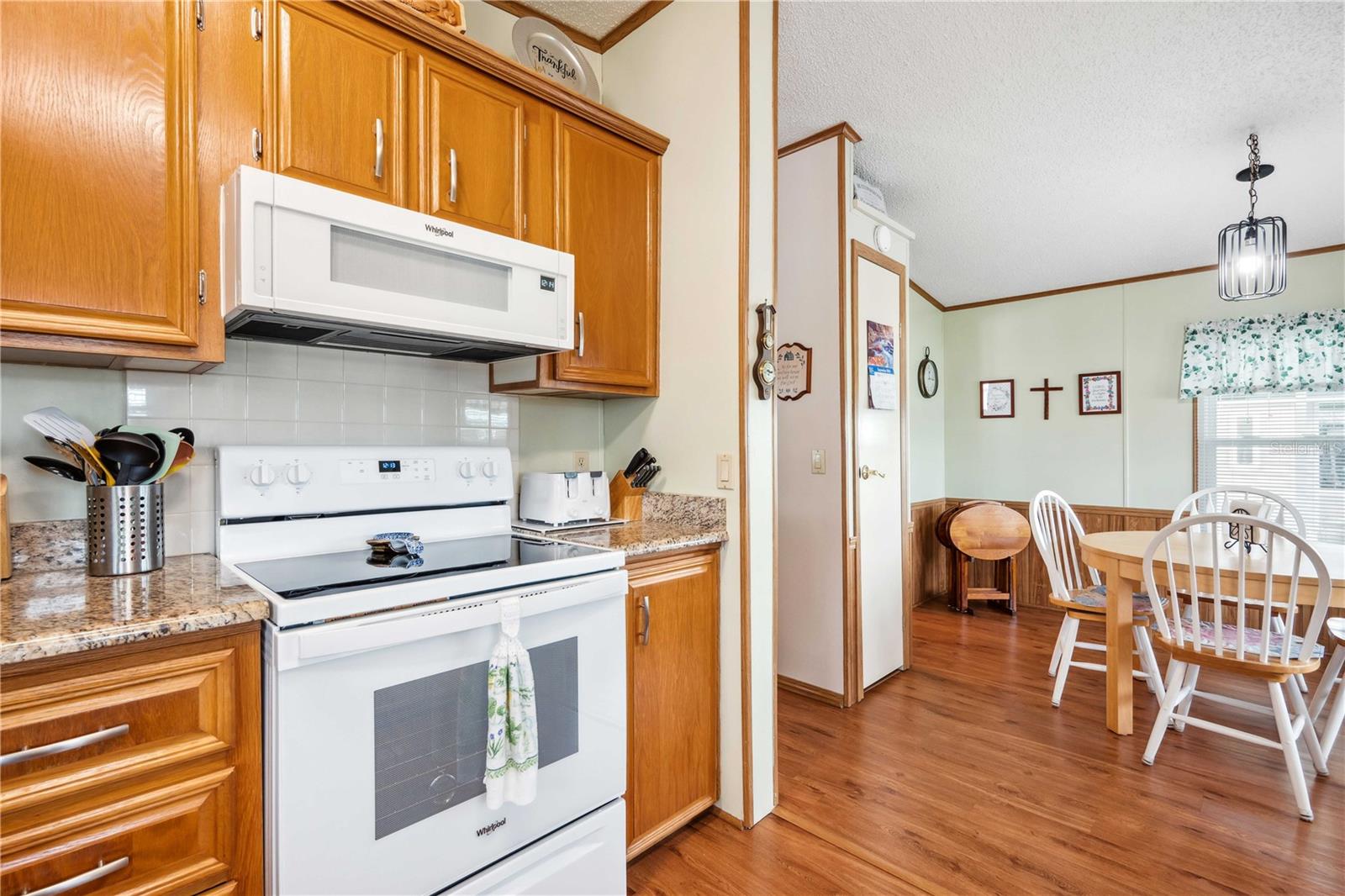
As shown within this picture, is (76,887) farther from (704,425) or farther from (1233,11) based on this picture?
(1233,11)

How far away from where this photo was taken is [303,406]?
1.75 metres

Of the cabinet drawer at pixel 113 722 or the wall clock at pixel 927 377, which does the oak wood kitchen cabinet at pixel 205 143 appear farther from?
the wall clock at pixel 927 377

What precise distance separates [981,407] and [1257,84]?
2942mm

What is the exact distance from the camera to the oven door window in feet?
3.94

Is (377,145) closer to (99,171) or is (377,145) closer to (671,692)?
(99,171)

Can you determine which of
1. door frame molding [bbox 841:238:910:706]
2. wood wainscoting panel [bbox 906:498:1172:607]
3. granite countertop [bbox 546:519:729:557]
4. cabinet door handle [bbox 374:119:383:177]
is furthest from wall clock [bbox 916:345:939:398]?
cabinet door handle [bbox 374:119:383:177]

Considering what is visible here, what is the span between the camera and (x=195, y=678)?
1054mm

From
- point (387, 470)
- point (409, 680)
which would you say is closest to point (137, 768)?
point (409, 680)

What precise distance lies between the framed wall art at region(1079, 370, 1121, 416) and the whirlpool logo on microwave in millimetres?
4764

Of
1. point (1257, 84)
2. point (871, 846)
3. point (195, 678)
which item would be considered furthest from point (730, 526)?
point (1257, 84)

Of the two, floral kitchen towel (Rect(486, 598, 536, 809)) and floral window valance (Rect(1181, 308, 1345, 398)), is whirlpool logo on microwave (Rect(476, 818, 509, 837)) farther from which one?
floral window valance (Rect(1181, 308, 1345, 398))

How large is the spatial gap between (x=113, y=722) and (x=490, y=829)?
72 centimetres

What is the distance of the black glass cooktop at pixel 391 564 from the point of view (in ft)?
4.18

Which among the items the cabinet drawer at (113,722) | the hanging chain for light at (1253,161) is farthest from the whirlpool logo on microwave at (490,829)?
the hanging chain for light at (1253,161)
